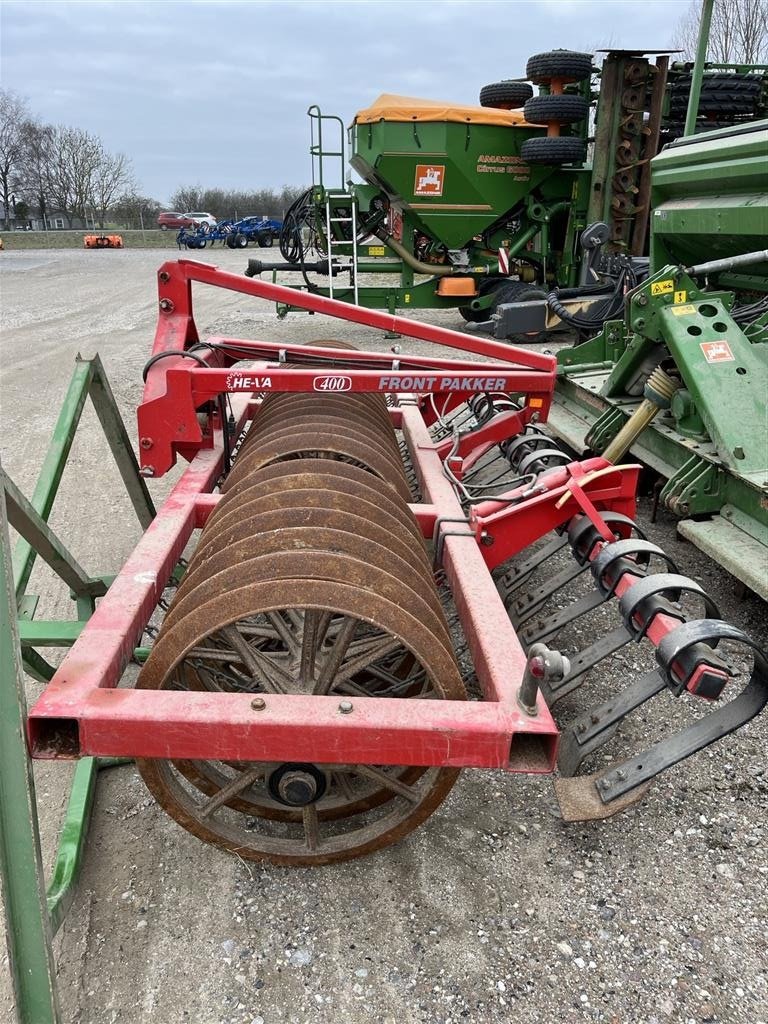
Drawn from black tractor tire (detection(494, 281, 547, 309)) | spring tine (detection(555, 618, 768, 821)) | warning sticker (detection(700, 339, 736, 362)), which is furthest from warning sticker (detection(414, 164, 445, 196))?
spring tine (detection(555, 618, 768, 821))

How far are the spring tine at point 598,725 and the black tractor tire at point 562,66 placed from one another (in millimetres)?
8445

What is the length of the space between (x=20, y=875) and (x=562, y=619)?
74.7 inches

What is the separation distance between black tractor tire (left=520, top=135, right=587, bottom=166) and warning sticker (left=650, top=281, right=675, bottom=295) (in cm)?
592

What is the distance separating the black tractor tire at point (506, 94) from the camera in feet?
34.1

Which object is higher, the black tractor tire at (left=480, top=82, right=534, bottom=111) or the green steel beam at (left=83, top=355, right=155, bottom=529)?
the black tractor tire at (left=480, top=82, right=534, bottom=111)

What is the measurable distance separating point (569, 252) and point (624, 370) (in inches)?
232

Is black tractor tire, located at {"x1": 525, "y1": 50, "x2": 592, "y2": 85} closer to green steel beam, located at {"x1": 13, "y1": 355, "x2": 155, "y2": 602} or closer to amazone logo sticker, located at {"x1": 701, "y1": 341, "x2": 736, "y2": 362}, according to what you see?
amazone logo sticker, located at {"x1": 701, "y1": 341, "x2": 736, "y2": 362}

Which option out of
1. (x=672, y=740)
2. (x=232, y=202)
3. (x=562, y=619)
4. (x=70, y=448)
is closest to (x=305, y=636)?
(x=672, y=740)

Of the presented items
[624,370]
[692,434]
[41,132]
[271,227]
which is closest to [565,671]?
[692,434]

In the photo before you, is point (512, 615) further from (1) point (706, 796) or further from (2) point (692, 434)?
(2) point (692, 434)

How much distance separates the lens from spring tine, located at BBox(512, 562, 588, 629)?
118 inches

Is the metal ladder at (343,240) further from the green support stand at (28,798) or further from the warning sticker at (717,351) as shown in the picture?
the green support stand at (28,798)

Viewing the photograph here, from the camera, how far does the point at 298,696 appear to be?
1.82 m

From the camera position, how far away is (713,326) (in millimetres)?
3799
